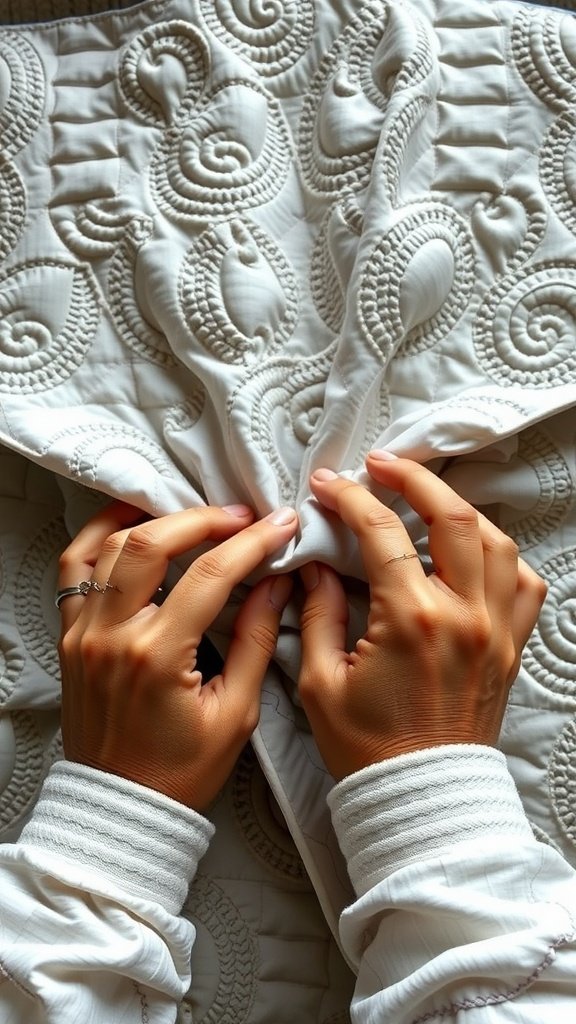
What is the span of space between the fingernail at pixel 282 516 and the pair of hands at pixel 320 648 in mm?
12

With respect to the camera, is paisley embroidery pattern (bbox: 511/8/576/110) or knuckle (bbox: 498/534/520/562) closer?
knuckle (bbox: 498/534/520/562)

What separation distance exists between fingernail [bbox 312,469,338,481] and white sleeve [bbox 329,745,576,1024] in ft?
0.76

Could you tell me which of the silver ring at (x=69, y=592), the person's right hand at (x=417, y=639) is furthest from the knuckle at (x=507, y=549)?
the silver ring at (x=69, y=592)

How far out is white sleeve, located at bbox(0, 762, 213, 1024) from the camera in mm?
567

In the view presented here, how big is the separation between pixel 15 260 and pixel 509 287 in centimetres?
43

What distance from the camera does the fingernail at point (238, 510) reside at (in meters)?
0.74

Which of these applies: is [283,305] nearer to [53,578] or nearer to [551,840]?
[53,578]

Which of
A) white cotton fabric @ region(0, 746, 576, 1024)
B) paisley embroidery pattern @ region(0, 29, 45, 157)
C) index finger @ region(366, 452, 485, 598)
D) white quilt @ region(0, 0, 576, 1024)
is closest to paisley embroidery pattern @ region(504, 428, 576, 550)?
white quilt @ region(0, 0, 576, 1024)

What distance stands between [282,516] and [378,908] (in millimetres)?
293

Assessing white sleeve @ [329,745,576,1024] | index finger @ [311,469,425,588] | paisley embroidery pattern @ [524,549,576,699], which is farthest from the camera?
paisley embroidery pattern @ [524,549,576,699]

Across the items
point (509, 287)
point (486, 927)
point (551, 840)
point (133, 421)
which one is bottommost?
point (551, 840)

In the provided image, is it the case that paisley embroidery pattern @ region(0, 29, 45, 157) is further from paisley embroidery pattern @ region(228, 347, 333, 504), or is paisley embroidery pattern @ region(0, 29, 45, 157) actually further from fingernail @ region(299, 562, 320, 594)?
fingernail @ region(299, 562, 320, 594)

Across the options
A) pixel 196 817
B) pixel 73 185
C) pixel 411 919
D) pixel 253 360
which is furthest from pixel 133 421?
pixel 411 919

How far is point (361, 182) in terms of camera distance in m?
0.79
